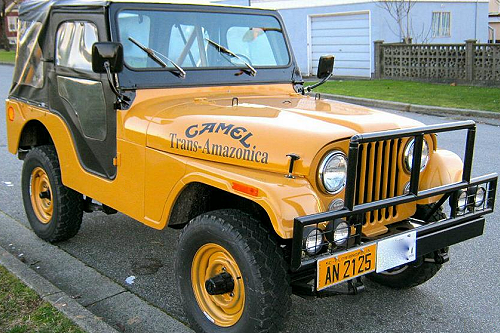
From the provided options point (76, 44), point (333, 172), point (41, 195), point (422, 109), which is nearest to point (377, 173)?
point (333, 172)

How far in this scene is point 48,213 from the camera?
5.19 m

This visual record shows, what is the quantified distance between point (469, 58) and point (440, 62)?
1014 millimetres

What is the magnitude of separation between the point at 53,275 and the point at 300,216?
2.40m

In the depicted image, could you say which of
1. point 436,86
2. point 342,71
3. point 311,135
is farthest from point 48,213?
point 342,71

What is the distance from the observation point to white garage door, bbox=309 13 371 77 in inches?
770

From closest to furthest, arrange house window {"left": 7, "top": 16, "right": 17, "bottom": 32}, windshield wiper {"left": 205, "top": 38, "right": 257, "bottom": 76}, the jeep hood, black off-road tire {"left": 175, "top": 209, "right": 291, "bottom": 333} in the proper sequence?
black off-road tire {"left": 175, "top": 209, "right": 291, "bottom": 333} < the jeep hood < windshield wiper {"left": 205, "top": 38, "right": 257, "bottom": 76} < house window {"left": 7, "top": 16, "right": 17, "bottom": 32}

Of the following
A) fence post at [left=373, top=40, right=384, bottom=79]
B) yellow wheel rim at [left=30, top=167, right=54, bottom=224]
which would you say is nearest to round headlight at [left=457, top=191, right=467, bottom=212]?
yellow wheel rim at [left=30, top=167, right=54, bottom=224]

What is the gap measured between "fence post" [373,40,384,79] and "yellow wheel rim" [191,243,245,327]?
16.3 metres

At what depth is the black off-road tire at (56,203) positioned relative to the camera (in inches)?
190

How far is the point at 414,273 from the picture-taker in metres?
4.00

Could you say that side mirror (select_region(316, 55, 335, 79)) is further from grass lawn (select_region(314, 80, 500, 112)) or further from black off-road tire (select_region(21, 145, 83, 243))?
grass lawn (select_region(314, 80, 500, 112))

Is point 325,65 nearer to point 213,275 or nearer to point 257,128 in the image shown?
point 257,128

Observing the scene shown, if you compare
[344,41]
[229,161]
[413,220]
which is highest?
[344,41]

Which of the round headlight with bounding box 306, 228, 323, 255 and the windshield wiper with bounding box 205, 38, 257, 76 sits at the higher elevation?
the windshield wiper with bounding box 205, 38, 257, 76
